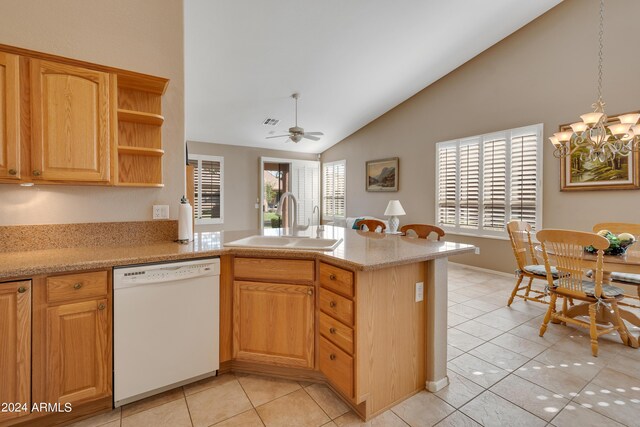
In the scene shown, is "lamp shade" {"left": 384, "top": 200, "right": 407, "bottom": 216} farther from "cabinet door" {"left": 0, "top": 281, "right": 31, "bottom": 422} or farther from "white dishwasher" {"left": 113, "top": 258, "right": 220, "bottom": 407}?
"cabinet door" {"left": 0, "top": 281, "right": 31, "bottom": 422}

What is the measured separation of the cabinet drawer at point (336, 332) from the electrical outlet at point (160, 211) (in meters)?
1.45

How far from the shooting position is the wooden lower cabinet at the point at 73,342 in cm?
154

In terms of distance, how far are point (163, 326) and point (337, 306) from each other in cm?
106

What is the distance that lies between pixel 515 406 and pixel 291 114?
5.58 m

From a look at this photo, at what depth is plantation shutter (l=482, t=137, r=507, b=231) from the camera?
4.70 meters

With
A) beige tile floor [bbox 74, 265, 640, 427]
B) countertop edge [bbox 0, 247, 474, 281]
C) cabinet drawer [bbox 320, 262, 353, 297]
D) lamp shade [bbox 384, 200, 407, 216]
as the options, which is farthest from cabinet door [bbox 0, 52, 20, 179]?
lamp shade [bbox 384, 200, 407, 216]

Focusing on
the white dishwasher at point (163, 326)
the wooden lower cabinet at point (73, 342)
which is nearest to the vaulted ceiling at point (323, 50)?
the white dishwasher at point (163, 326)

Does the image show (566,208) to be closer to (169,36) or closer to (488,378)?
(488,378)

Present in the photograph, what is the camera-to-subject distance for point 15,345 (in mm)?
1481

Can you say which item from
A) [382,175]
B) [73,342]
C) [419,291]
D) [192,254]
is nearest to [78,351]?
[73,342]

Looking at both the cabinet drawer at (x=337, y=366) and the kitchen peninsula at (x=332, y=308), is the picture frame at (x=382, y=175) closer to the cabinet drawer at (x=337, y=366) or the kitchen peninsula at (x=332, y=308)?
the kitchen peninsula at (x=332, y=308)

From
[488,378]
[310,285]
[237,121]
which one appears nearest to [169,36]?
[310,285]

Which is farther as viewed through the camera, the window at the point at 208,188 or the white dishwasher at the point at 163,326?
the window at the point at 208,188

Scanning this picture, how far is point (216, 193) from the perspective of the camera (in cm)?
718
